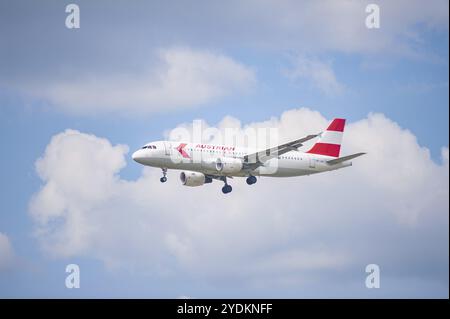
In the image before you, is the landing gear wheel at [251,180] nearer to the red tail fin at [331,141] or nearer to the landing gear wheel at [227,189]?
the landing gear wheel at [227,189]

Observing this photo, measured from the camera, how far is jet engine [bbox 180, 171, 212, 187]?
340ft

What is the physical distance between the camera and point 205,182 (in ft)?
347

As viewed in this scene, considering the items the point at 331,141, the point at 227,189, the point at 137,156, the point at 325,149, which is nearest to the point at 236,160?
the point at 227,189

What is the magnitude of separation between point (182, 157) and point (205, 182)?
986 centimetres

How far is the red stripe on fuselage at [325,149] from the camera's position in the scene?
106881 mm

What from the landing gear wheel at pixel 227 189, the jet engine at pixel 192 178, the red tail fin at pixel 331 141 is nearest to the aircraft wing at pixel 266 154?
the landing gear wheel at pixel 227 189

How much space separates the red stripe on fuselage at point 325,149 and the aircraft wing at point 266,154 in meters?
8.12

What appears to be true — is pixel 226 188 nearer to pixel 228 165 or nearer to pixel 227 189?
pixel 227 189
